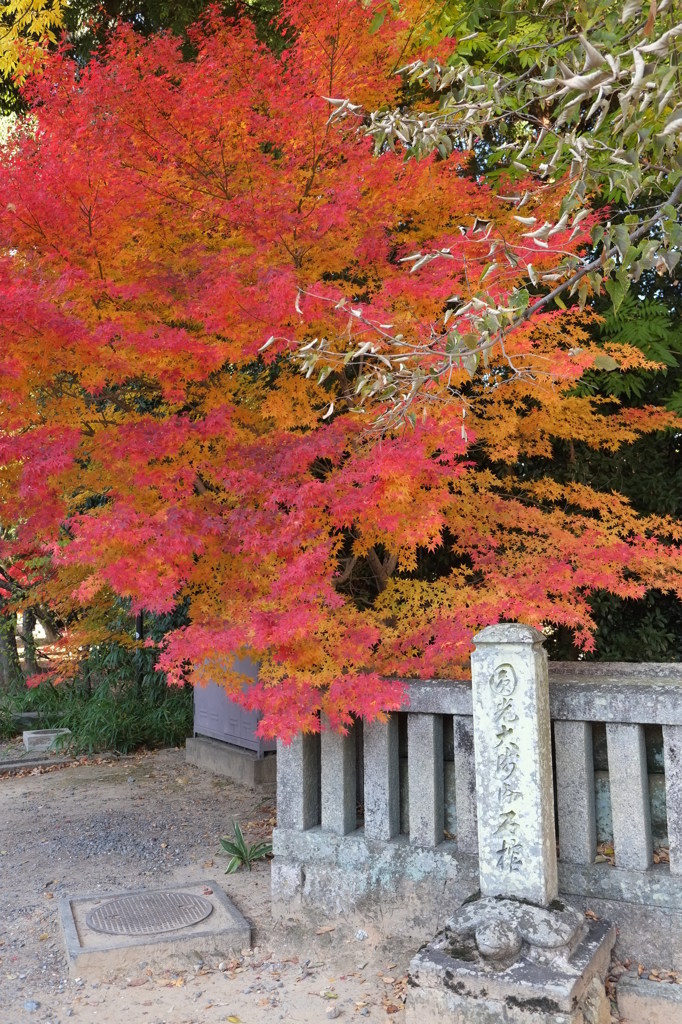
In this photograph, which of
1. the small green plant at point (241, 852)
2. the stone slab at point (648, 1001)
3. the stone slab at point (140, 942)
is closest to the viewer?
the stone slab at point (648, 1001)

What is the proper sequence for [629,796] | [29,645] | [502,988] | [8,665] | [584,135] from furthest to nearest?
[29,645]
[8,665]
[629,796]
[584,135]
[502,988]

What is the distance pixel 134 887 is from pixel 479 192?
18.8 ft

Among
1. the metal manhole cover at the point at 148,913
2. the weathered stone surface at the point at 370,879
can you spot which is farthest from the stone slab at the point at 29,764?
the weathered stone surface at the point at 370,879

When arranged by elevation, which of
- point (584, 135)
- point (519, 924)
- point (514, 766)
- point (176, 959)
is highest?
point (584, 135)

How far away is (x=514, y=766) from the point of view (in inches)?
170

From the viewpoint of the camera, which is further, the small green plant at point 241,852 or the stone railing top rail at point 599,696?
the small green plant at point 241,852

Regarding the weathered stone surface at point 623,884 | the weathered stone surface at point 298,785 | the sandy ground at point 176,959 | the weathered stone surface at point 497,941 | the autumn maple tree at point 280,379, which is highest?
the autumn maple tree at point 280,379

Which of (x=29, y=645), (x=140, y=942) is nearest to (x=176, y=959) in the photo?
(x=140, y=942)

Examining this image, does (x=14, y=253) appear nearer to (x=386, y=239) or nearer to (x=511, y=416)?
(x=386, y=239)

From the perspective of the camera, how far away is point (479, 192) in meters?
6.16

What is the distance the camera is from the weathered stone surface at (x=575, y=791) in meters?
4.57

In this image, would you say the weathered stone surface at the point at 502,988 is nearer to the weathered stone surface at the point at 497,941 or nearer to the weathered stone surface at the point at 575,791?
the weathered stone surface at the point at 497,941

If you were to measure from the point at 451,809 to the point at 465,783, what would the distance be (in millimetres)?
322

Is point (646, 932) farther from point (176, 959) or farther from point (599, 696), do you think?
point (176, 959)
